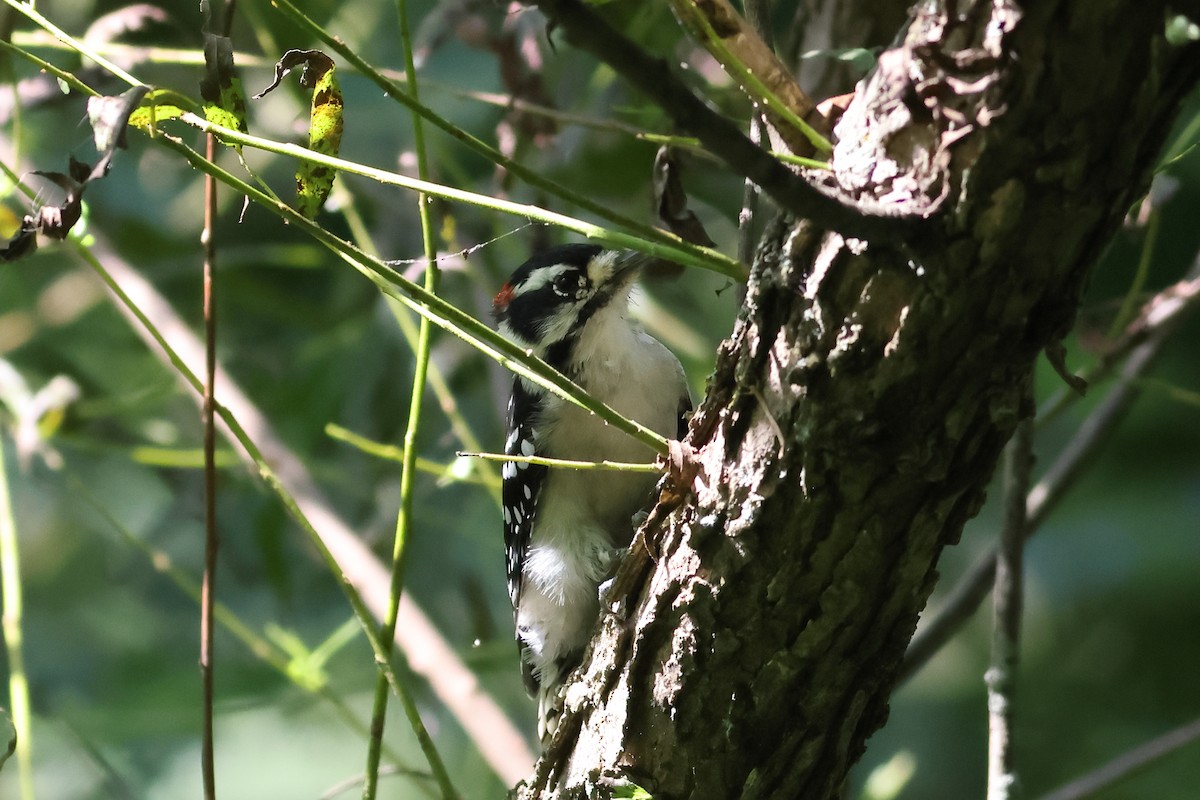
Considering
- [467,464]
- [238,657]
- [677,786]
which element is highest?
[238,657]

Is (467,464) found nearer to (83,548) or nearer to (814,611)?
(814,611)

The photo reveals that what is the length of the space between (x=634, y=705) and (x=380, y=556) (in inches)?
111

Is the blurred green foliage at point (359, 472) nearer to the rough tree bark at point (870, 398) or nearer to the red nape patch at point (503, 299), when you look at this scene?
the red nape patch at point (503, 299)

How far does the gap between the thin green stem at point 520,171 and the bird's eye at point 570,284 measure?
4.82 ft

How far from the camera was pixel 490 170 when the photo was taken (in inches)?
156

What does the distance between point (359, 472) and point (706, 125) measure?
138 inches

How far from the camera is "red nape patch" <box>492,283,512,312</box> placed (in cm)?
312

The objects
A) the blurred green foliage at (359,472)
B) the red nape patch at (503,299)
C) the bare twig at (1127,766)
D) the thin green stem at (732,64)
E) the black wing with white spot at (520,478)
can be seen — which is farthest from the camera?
the blurred green foliage at (359,472)

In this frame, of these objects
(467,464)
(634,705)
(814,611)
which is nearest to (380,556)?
(467,464)

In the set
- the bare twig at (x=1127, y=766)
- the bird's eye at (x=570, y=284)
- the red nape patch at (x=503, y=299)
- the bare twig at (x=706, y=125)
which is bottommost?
the bare twig at (x=706, y=125)

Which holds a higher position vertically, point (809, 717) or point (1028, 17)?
point (1028, 17)

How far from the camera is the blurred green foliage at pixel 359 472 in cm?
378

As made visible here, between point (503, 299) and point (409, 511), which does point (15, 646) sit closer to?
point (409, 511)

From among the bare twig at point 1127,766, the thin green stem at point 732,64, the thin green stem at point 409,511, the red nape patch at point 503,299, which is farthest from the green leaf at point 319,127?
the bare twig at point 1127,766
